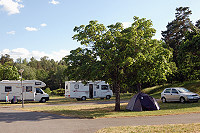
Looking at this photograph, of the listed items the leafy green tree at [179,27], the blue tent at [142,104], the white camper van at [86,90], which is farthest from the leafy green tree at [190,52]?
the leafy green tree at [179,27]

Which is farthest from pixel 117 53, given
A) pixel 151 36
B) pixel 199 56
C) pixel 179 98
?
pixel 199 56

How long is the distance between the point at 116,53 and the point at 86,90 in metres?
17.1

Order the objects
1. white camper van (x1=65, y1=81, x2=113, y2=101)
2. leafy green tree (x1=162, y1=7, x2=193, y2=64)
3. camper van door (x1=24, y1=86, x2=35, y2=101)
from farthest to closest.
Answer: leafy green tree (x1=162, y1=7, x2=193, y2=64) → white camper van (x1=65, y1=81, x2=113, y2=101) → camper van door (x1=24, y1=86, x2=35, y2=101)

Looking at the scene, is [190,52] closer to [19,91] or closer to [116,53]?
[116,53]

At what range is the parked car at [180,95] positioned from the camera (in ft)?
67.1

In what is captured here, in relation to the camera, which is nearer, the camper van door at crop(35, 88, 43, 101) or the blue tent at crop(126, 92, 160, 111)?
the blue tent at crop(126, 92, 160, 111)

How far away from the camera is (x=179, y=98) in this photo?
69.6 ft

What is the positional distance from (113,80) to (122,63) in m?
2.97

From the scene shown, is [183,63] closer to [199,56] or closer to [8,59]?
[199,56]

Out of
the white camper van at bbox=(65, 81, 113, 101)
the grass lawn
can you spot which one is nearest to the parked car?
the grass lawn

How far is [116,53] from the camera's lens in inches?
591

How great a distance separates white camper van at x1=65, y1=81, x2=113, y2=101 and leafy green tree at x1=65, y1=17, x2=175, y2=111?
14.0 meters

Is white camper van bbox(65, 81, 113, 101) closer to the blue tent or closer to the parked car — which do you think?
Result: the parked car

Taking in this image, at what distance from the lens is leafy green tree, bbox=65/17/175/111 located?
590 inches
